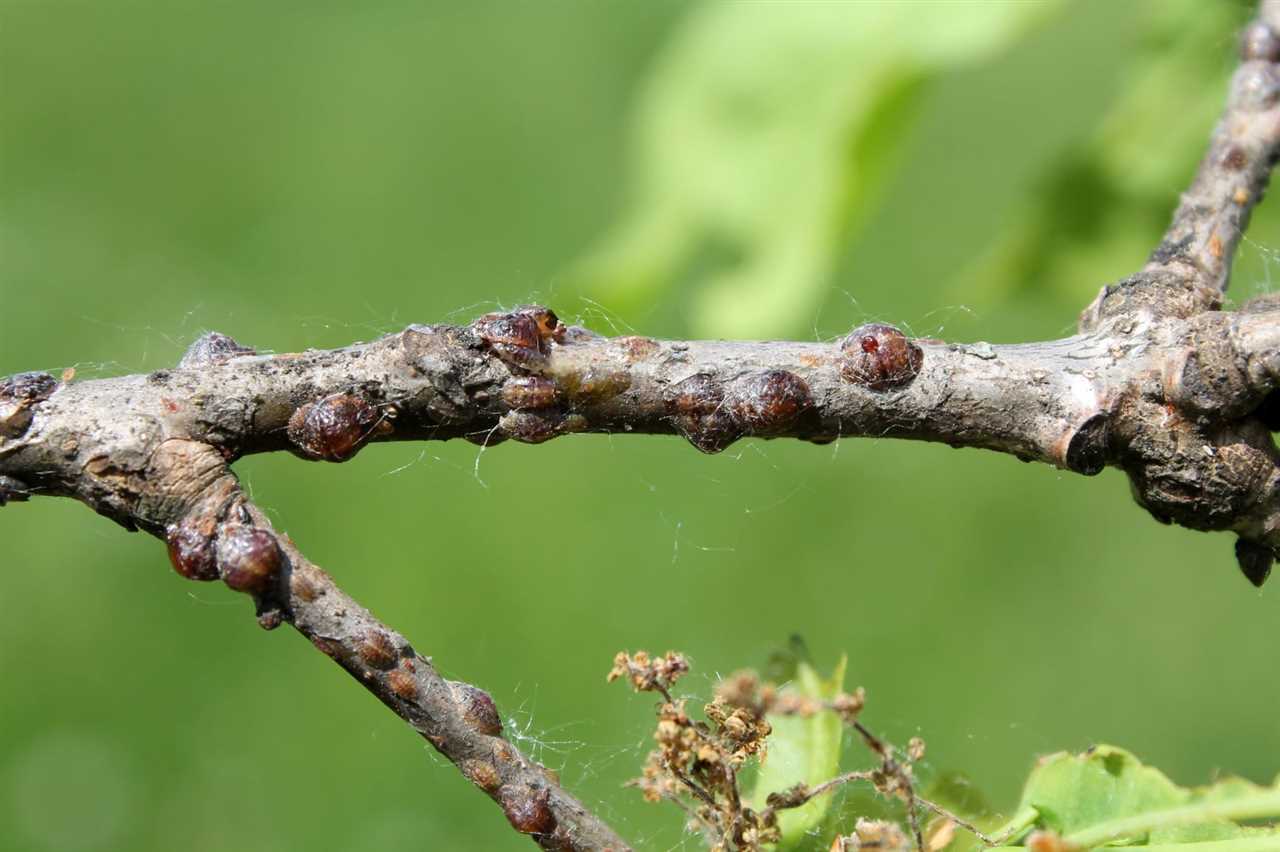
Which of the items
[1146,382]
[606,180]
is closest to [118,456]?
[1146,382]

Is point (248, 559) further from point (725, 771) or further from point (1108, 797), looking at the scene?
point (1108, 797)

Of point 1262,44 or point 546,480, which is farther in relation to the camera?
point 546,480

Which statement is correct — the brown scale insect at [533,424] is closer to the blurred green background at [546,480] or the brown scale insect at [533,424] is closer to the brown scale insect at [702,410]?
the brown scale insect at [702,410]

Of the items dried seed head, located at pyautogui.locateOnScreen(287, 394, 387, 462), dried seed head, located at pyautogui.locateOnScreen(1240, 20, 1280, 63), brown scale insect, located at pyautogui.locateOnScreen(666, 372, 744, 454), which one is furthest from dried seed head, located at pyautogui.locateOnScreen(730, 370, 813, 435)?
dried seed head, located at pyautogui.locateOnScreen(1240, 20, 1280, 63)

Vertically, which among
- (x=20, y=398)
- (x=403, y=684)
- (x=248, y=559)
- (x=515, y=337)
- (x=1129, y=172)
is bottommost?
(x=403, y=684)

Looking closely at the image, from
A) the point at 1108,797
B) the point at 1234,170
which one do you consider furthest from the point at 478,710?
the point at 1234,170

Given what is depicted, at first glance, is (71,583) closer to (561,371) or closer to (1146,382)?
(561,371)

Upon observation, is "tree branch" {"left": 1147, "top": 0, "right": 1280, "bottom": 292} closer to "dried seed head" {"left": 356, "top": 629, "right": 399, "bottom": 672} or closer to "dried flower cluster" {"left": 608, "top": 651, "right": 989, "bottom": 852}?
"dried flower cluster" {"left": 608, "top": 651, "right": 989, "bottom": 852}
